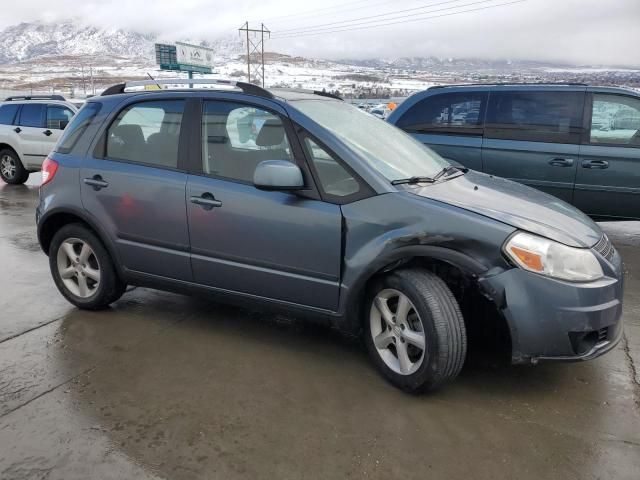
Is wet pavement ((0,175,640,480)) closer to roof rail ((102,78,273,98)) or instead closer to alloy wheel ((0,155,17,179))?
roof rail ((102,78,273,98))

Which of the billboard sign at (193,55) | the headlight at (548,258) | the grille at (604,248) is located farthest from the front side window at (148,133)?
the billboard sign at (193,55)

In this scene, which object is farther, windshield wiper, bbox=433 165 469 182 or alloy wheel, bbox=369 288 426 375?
windshield wiper, bbox=433 165 469 182

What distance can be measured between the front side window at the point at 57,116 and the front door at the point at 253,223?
29.2 feet

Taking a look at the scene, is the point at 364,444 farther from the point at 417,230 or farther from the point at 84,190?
the point at 84,190

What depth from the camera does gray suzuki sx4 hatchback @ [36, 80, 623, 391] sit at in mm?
2771

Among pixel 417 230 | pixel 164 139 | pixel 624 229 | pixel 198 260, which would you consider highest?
pixel 164 139

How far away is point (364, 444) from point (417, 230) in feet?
3.62

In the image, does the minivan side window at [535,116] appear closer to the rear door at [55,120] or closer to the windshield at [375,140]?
the windshield at [375,140]

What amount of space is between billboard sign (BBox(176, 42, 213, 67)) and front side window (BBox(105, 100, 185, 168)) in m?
57.5

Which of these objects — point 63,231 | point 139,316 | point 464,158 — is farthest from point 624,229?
point 63,231

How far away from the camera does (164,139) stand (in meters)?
3.78

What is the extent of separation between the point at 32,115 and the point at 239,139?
9591 millimetres

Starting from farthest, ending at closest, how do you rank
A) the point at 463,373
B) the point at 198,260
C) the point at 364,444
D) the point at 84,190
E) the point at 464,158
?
the point at 464,158 < the point at 84,190 < the point at 198,260 < the point at 463,373 < the point at 364,444

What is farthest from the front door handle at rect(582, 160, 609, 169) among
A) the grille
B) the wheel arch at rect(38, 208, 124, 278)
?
the wheel arch at rect(38, 208, 124, 278)
